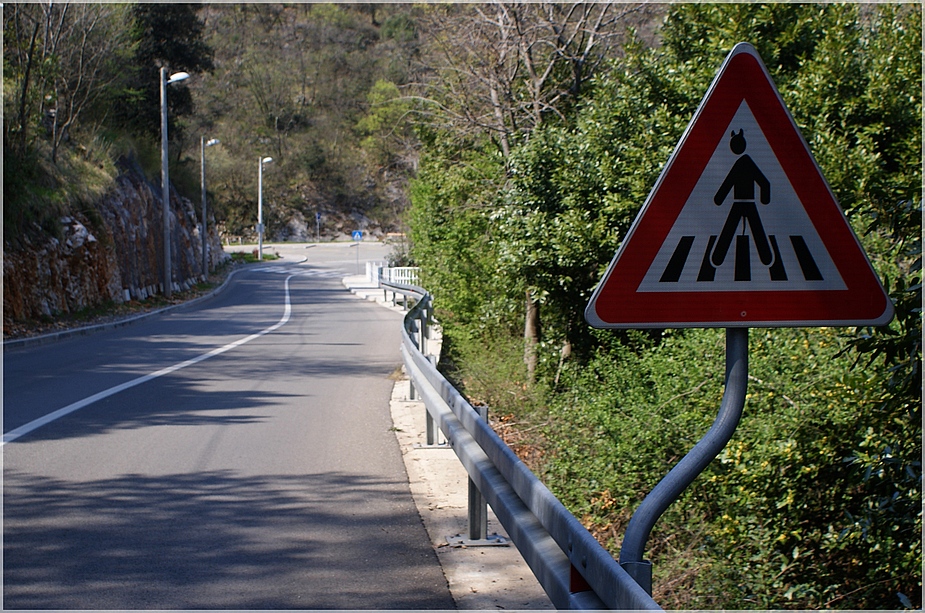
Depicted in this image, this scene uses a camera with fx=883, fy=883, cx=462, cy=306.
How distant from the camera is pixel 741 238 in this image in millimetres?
2656

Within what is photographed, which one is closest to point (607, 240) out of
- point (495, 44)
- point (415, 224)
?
point (495, 44)

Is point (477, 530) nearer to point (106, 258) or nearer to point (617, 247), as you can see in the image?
point (617, 247)

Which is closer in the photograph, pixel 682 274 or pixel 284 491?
pixel 682 274

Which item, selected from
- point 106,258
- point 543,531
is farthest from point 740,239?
point 106,258

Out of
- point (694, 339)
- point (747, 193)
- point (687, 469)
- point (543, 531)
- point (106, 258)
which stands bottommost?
point (543, 531)

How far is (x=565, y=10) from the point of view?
13945 millimetres

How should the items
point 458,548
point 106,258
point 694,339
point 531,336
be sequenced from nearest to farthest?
point 458,548 → point 694,339 → point 531,336 → point 106,258

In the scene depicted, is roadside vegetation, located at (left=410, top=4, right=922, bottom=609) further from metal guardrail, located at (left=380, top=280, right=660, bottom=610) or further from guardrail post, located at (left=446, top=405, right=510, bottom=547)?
metal guardrail, located at (left=380, top=280, right=660, bottom=610)

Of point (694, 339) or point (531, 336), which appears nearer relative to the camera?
point (694, 339)

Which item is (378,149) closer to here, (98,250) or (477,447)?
(98,250)

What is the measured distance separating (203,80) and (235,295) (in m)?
54.7

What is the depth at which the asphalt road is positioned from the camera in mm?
4375

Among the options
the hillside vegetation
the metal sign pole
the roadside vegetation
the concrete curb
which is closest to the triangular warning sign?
the metal sign pole

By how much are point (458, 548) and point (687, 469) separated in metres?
2.82
